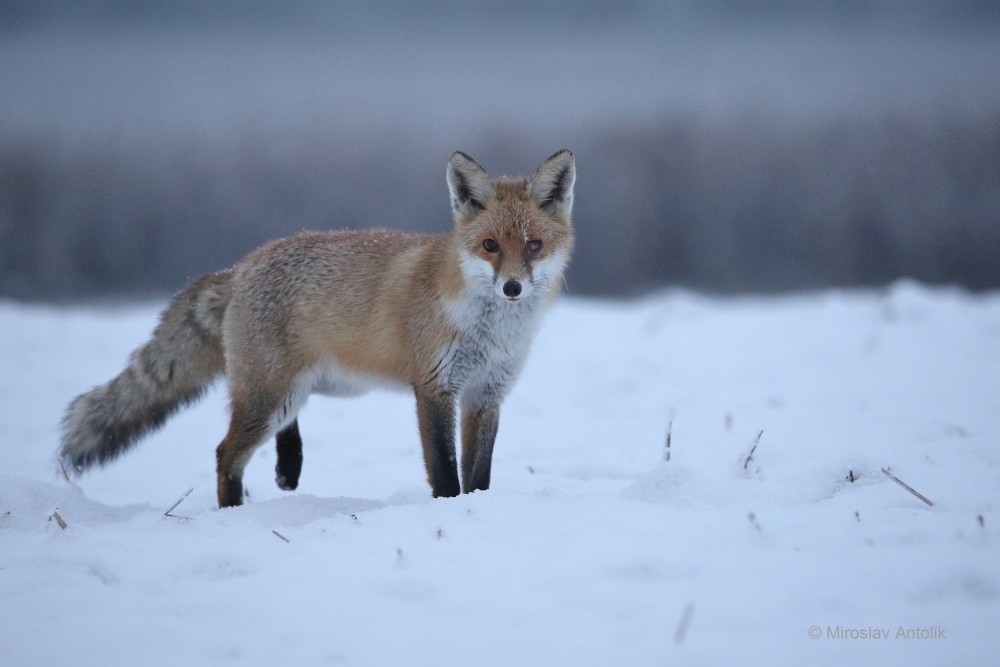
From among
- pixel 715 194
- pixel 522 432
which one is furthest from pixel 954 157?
pixel 522 432

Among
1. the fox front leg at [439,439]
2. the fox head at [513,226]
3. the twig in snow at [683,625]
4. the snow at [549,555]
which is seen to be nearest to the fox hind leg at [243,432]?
the snow at [549,555]

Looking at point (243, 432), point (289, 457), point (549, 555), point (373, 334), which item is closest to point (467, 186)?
point (373, 334)

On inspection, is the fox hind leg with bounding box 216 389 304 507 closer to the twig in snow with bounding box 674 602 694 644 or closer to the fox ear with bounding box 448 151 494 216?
the fox ear with bounding box 448 151 494 216

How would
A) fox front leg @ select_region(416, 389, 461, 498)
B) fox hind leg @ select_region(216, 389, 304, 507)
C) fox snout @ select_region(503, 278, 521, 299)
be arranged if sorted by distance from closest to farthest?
1. fox snout @ select_region(503, 278, 521, 299)
2. fox front leg @ select_region(416, 389, 461, 498)
3. fox hind leg @ select_region(216, 389, 304, 507)

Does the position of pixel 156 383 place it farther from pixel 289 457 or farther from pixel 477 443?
pixel 477 443

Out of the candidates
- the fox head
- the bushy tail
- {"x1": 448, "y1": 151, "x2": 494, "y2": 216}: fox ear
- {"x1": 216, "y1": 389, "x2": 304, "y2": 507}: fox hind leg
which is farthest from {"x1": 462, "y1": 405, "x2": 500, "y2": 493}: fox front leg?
the bushy tail

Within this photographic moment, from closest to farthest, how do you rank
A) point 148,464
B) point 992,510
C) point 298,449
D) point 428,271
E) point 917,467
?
1. point 992,510
2. point 917,467
3. point 428,271
4. point 298,449
5. point 148,464

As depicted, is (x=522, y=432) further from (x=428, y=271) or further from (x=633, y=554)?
(x=633, y=554)

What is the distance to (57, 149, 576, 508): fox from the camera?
3.91m

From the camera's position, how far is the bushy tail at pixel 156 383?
13.9 ft

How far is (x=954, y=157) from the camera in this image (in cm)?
1950

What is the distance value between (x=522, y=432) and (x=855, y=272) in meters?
16.9

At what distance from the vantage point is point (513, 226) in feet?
12.9

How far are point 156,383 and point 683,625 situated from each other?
11.2ft
